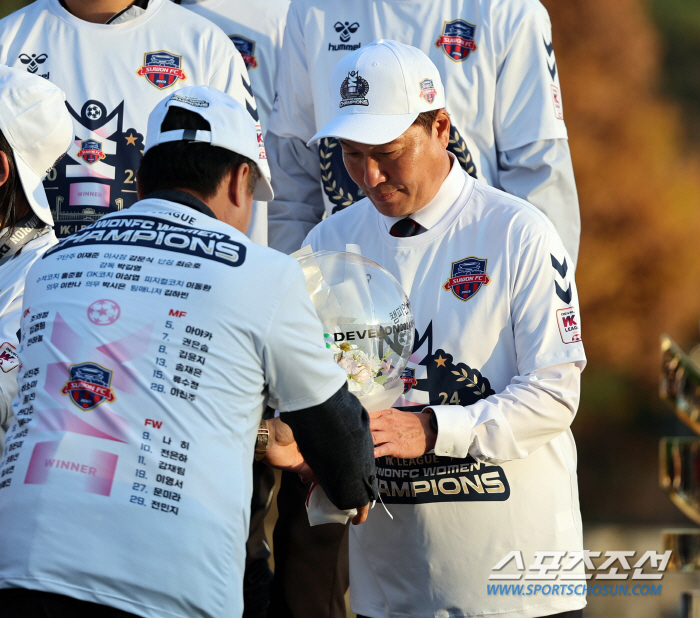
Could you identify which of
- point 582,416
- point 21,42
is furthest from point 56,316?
point 582,416

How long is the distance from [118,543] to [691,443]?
0.99 metres

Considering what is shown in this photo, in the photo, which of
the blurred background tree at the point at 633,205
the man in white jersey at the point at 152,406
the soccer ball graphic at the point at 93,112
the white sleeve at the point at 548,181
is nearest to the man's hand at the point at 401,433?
the man in white jersey at the point at 152,406

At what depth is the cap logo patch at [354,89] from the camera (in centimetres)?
261

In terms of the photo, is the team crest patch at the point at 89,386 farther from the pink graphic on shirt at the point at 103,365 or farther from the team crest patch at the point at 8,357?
the team crest patch at the point at 8,357

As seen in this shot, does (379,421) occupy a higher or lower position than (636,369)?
higher

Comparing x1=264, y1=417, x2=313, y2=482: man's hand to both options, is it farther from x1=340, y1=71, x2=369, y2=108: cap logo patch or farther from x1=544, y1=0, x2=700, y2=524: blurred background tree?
x1=544, y1=0, x2=700, y2=524: blurred background tree

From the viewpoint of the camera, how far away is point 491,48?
11.5 ft

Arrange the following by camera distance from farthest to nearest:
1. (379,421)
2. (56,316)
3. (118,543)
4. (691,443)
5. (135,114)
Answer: (135,114)
(379,421)
(56,316)
(118,543)
(691,443)

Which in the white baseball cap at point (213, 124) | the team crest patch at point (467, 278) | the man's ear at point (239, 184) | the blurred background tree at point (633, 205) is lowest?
the blurred background tree at point (633, 205)

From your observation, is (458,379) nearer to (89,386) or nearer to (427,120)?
(427,120)

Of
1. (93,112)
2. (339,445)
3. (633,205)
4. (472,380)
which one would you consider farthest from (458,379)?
(633,205)

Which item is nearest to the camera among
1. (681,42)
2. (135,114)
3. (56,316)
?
(56,316)

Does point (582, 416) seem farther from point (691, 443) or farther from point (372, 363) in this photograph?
point (691, 443)

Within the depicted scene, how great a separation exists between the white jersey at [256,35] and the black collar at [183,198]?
6.94ft
